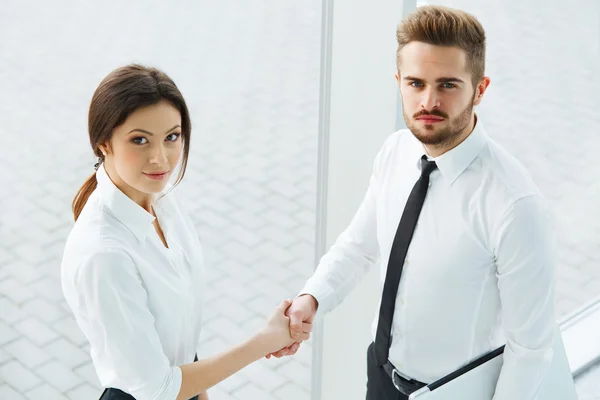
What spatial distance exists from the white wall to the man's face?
66cm

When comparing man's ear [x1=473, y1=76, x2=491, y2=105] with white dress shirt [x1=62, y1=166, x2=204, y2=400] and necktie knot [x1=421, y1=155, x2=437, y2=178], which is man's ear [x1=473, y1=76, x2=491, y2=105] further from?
white dress shirt [x1=62, y1=166, x2=204, y2=400]

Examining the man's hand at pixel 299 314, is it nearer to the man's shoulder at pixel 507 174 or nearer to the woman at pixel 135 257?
the woman at pixel 135 257

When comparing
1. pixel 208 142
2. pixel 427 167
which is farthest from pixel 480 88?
pixel 208 142

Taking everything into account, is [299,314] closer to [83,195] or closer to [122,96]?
[83,195]

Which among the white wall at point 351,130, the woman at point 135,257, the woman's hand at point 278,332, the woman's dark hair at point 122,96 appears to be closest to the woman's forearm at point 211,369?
the woman at point 135,257

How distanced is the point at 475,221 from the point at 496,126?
1647 millimetres

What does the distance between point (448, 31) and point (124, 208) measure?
90 cm

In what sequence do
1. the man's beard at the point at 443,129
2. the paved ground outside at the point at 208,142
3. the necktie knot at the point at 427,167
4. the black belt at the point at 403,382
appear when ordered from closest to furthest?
the man's beard at the point at 443,129, the necktie knot at the point at 427,167, the black belt at the point at 403,382, the paved ground outside at the point at 208,142

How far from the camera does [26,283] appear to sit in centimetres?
303

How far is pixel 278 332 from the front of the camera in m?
2.50

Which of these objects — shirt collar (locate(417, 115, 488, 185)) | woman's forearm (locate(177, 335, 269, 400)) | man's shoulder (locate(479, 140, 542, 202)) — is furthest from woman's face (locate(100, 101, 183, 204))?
man's shoulder (locate(479, 140, 542, 202))

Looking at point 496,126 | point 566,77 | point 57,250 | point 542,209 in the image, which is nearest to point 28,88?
point 57,250

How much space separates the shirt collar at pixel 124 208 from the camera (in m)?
2.11

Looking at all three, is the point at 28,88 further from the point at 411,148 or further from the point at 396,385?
the point at 396,385
